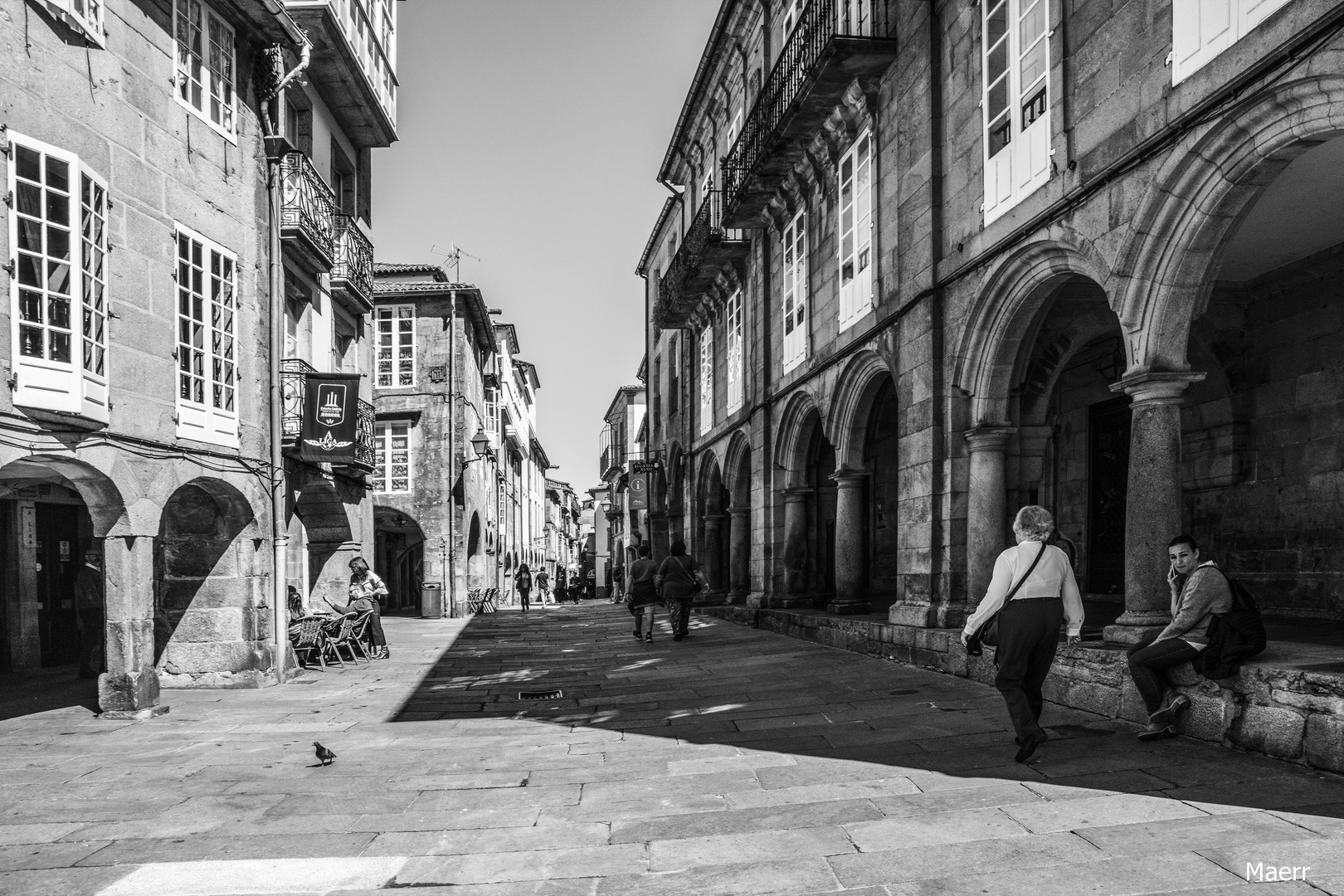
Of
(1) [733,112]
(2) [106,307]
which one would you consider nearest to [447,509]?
(1) [733,112]

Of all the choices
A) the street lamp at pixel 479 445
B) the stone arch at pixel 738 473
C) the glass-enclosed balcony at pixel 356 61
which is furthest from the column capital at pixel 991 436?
the street lamp at pixel 479 445

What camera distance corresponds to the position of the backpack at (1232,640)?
613 centimetres

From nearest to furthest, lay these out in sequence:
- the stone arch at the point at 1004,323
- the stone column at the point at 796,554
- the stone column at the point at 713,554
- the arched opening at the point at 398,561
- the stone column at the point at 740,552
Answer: the stone arch at the point at 1004,323 → the stone column at the point at 796,554 → the stone column at the point at 740,552 → the stone column at the point at 713,554 → the arched opening at the point at 398,561

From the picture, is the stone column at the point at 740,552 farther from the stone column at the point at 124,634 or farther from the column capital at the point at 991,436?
the stone column at the point at 124,634

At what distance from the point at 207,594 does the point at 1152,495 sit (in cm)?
1021

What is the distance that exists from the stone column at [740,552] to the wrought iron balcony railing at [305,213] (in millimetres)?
9803

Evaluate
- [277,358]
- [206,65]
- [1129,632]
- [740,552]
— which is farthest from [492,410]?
[1129,632]

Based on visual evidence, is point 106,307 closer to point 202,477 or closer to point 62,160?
point 62,160

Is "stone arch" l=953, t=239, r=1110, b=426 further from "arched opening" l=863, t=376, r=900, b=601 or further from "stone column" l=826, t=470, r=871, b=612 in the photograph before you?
"arched opening" l=863, t=376, r=900, b=601

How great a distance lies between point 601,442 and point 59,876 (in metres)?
57.6

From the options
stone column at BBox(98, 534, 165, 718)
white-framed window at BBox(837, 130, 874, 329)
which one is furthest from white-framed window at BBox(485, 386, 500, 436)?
stone column at BBox(98, 534, 165, 718)

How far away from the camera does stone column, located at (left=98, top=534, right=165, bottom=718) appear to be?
970cm

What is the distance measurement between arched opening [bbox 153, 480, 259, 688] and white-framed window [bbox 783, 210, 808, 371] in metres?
9.05

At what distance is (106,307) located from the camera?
9.61 metres
